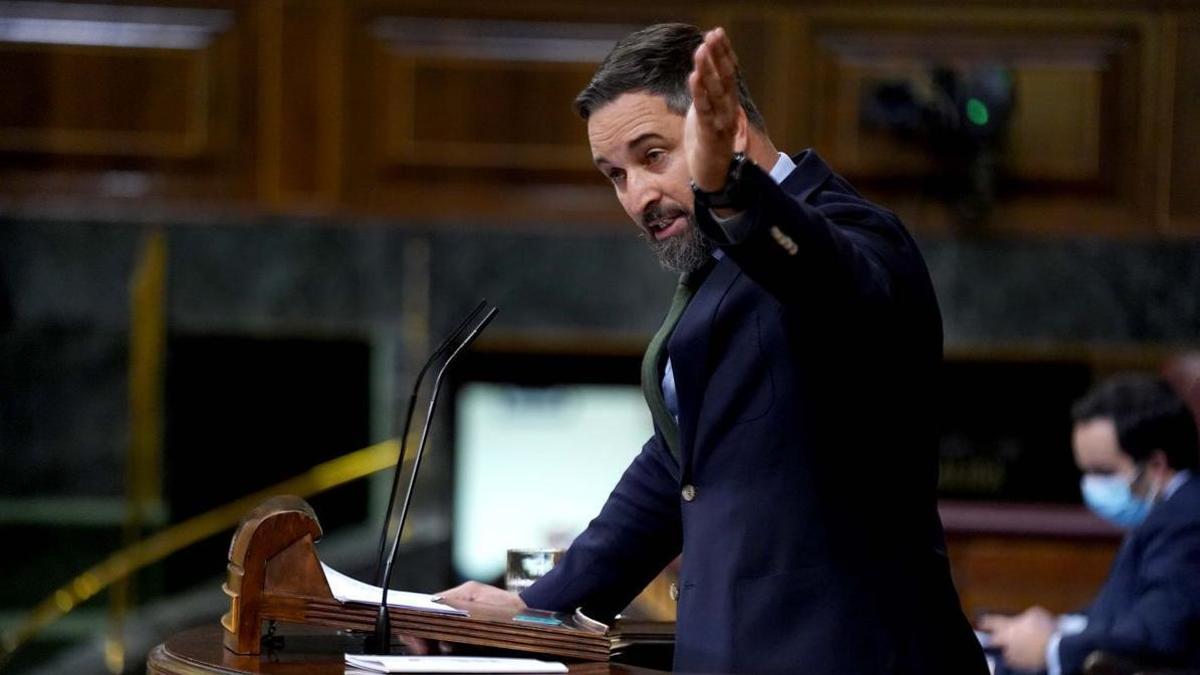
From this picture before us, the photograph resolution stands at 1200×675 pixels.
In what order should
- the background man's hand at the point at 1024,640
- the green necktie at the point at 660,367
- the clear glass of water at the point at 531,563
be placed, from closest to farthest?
the green necktie at the point at 660,367
the clear glass of water at the point at 531,563
the background man's hand at the point at 1024,640

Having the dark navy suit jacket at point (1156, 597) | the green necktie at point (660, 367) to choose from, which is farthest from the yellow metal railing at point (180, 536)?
the green necktie at point (660, 367)

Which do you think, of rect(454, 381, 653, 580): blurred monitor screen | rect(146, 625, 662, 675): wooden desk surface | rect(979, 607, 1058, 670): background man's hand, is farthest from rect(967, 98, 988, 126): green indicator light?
rect(146, 625, 662, 675): wooden desk surface

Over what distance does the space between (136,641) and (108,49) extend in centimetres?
145

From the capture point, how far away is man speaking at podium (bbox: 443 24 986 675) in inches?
56.7

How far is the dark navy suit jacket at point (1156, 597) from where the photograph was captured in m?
3.03

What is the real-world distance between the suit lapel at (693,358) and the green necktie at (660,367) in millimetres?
102

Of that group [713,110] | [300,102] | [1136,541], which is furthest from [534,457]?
[713,110]

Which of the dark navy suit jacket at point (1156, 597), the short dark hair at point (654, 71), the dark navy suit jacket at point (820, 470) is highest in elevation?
the short dark hair at point (654, 71)

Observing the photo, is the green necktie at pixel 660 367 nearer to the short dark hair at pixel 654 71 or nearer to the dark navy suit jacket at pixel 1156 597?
the short dark hair at pixel 654 71

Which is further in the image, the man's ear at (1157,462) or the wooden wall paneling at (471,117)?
the wooden wall paneling at (471,117)

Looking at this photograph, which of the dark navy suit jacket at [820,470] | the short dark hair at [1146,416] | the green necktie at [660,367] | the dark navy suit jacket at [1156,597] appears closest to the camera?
the dark navy suit jacket at [820,470]

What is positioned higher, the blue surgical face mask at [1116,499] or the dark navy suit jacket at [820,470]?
the dark navy suit jacket at [820,470]

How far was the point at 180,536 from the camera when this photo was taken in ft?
13.8

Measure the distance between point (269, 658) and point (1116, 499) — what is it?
7.94 ft
